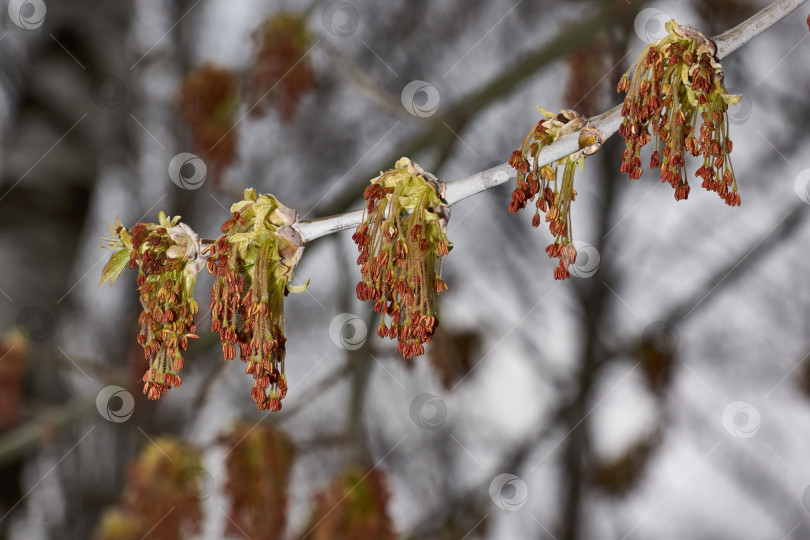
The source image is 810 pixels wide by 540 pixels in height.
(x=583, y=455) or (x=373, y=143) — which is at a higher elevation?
(x=373, y=143)

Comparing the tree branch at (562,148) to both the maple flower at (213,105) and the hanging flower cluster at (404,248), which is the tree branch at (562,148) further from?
the maple flower at (213,105)

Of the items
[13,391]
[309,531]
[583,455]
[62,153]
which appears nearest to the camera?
[309,531]

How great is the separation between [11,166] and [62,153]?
164 mm

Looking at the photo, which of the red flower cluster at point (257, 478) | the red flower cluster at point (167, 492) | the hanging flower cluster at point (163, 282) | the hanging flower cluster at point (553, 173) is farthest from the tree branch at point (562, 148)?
the red flower cluster at point (167, 492)

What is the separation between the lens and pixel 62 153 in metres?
2.53

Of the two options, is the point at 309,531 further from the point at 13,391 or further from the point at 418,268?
the point at 418,268

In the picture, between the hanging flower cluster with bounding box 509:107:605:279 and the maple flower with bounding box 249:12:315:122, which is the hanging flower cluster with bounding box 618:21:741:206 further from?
the maple flower with bounding box 249:12:315:122

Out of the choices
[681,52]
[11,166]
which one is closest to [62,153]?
[11,166]

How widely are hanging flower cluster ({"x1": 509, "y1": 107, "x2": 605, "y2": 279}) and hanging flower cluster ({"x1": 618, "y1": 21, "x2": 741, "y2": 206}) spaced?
50 mm

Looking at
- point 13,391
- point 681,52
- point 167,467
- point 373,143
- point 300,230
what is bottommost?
point 681,52

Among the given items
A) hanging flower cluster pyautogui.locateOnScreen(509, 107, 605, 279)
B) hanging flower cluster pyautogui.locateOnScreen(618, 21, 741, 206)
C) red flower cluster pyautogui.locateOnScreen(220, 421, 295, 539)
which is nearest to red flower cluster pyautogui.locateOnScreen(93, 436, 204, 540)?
red flower cluster pyautogui.locateOnScreen(220, 421, 295, 539)

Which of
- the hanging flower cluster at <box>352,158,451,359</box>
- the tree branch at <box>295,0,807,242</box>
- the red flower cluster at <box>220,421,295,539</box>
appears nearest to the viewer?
the tree branch at <box>295,0,807,242</box>

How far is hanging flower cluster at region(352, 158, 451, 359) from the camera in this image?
2.83 feet

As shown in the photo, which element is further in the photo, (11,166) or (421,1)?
(421,1)
